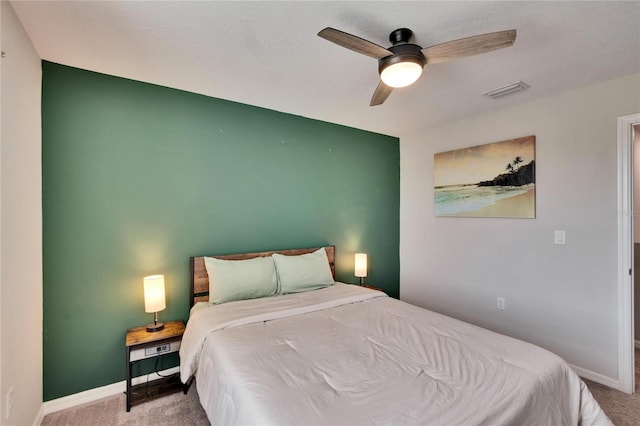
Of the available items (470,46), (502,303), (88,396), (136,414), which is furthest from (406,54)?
(88,396)

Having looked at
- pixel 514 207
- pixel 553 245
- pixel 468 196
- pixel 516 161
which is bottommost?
pixel 553 245

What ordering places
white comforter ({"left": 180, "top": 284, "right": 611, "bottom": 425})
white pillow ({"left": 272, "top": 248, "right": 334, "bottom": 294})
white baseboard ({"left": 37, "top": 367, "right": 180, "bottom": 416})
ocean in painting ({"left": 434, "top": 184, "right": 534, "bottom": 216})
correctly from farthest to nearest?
1. ocean in painting ({"left": 434, "top": 184, "right": 534, "bottom": 216})
2. white pillow ({"left": 272, "top": 248, "right": 334, "bottom": 294})
3. white baseboard ({"left": 37, "top": 367, "right": 180, "bottom": 416})
4. white comforter ({"left": 180, "top": 284, "right": 611, "bottom": 425})

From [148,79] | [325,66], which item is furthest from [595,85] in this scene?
[148,79]

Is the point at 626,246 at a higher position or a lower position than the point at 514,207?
lower

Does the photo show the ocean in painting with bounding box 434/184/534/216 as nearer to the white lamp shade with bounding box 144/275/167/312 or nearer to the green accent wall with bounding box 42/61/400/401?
the green accent wall with bounding box 42/61/400/401

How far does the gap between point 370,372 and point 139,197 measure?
216 cm

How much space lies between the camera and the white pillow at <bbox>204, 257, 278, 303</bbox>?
2498 millimetres

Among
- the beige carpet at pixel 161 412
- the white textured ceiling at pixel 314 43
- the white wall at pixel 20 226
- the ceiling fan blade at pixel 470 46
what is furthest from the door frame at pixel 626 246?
the white wall at pixel 20 226

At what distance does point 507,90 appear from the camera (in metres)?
2.59

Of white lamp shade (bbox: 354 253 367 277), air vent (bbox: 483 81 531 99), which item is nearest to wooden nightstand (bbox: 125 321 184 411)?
white lamp shade (bbox: 354 253 367 277)

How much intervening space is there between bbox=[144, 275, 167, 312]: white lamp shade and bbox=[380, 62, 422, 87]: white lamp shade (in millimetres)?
2165

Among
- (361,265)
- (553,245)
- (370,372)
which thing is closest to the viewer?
(370,372)

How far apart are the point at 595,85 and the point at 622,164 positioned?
2.28 ft

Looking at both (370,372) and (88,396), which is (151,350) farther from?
(370,372)
